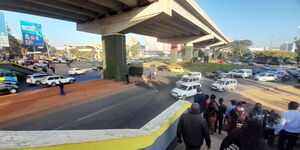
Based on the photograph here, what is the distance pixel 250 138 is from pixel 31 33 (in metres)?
40.9

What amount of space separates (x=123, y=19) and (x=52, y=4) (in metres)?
7.15

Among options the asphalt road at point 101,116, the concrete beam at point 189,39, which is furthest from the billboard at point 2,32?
the concrete beam at point 189,39

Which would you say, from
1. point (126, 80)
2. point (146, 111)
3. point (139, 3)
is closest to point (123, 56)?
point (126, 80)

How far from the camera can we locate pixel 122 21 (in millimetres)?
16297

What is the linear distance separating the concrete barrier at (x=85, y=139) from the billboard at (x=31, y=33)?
3727cm

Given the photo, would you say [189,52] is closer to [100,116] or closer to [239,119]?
[100,116]

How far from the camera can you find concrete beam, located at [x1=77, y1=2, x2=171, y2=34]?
45.5 ft

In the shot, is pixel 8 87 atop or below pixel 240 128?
below

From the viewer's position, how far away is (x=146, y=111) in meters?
9.47

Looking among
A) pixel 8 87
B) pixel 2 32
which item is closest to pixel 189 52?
pixel 8 87

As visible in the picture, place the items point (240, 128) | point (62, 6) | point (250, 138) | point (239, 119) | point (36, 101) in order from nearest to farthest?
point (250, 138)
point (240, 128)
point (239, 119)
point (36, 101)
point (62, 6)

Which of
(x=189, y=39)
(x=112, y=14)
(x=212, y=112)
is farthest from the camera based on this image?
(x=189, y=39)

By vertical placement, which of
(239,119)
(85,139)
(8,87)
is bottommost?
(8,87)

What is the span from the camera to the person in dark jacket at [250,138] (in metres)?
2.12
